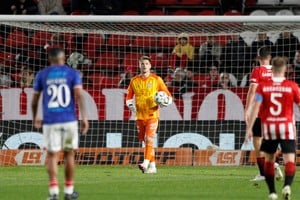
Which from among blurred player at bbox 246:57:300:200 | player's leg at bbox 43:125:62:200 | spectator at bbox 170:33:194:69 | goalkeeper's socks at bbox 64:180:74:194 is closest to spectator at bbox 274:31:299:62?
spectator at bbox 170:33:194:69

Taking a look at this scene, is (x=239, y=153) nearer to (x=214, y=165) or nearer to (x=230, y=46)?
(x=214, y=165)

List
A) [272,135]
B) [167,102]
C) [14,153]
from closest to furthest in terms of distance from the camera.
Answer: [272,135], [167,102], [14,153]

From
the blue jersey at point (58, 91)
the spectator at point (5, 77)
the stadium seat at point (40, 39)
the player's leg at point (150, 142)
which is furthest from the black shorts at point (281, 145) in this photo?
the stadium seat at point (40, 39)

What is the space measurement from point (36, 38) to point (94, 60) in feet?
4.27

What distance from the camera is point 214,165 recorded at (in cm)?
2138

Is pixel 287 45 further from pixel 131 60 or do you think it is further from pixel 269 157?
pixel 269 157

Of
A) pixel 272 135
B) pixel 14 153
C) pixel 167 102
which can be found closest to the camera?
pixel 272 135

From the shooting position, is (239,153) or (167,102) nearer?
(167,102)

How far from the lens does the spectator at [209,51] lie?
72.2 feet

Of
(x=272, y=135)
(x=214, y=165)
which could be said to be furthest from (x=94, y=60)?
(x=272, y=135)

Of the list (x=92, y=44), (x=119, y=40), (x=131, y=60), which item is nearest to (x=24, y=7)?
(x=92, y=44)

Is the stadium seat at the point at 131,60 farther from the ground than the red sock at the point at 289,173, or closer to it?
farther from the ground

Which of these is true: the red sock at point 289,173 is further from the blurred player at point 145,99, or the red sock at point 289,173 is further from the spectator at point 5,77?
the spectator at point 5,77

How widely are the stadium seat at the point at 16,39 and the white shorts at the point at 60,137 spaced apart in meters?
8.88
